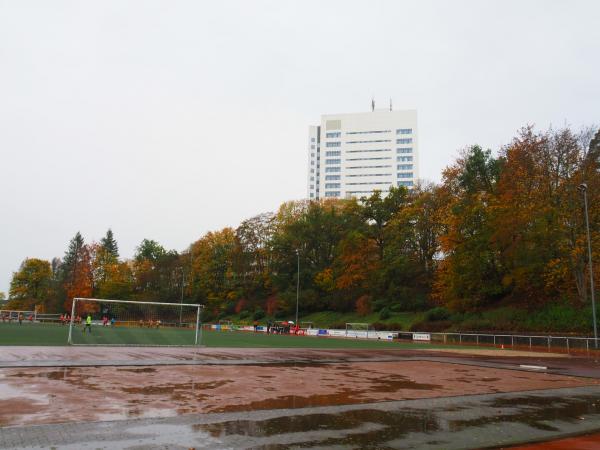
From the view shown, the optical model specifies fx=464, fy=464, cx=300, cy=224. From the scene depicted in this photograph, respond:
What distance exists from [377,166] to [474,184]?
9889cm

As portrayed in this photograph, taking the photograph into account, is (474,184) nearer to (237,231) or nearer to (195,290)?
(237,231)

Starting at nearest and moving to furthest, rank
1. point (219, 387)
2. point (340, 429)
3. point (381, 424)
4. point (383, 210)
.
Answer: point (340, 429)
point (381, 424)
point (219, 387)
point (383, 210)

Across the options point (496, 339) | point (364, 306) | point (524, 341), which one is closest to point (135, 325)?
point (496, 339)

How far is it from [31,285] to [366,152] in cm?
10557

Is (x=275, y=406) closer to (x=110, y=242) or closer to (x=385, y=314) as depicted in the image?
(x=385, y=314)

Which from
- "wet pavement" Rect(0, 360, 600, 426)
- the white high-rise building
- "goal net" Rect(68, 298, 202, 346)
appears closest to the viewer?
"wet pavement" Rect(0, 360, 600, 426)

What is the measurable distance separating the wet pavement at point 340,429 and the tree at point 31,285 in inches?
4616

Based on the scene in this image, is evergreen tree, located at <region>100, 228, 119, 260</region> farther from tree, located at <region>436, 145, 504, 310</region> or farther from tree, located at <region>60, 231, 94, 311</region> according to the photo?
tree, located at <region>436, 145, 504, 310</region>

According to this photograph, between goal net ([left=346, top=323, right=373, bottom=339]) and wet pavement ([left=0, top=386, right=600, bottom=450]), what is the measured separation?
149 ft

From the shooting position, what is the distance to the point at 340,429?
316 inches

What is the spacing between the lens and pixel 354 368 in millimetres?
19266

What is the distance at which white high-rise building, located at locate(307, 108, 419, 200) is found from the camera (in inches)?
6004

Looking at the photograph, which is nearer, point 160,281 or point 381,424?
point 381,424

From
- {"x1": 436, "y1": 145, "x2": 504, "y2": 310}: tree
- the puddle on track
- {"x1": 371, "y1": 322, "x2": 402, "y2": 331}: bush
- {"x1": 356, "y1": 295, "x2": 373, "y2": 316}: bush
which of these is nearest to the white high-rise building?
{"x1": 356, "y1": 295, "x2": 373, "y2": 316}: bush
